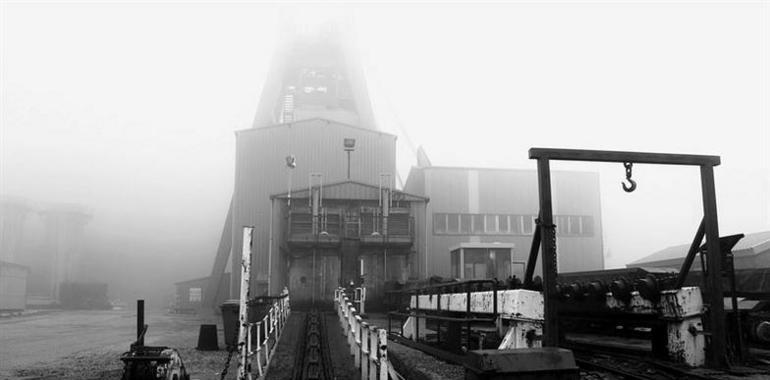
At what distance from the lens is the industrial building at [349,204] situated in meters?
28.7

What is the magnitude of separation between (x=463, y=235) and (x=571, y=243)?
725 centimetres

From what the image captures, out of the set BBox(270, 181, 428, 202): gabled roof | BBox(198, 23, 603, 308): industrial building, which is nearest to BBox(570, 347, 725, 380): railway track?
BBox(198, 23, 603, 308): industrial building

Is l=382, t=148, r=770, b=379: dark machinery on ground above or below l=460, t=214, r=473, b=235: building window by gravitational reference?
below

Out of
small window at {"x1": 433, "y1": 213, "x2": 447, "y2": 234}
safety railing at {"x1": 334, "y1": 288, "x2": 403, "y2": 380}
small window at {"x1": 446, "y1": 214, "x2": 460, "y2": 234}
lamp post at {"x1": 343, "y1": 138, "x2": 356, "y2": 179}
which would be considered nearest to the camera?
safety railing at {"x1": 334, "y1": 288, "x2": 403, "y2": 380}

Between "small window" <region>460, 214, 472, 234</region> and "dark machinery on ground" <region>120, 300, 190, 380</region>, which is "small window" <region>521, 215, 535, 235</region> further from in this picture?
"dark machinery on ground" <region>120, 300, 190, 380</region>

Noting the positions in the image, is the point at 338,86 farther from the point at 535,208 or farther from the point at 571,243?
the point at 571,243

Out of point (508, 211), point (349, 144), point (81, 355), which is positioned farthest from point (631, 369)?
point (508, 211)

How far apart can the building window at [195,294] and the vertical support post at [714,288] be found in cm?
4770

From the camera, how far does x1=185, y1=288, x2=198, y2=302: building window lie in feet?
166

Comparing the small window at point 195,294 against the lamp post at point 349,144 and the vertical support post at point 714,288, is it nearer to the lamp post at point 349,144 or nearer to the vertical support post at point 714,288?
the lamp post at point 349,144

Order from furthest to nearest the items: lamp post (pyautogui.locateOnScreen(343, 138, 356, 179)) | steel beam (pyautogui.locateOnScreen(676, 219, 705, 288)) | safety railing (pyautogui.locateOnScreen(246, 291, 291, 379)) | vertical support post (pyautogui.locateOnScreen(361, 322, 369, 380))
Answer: lamp post (pyautogui.locateOnScreen(343, 138, 356, 179))
safety railing (pyautogui.locateOnScreen(246, 291, 291, 379))
vertical support post (pyautogui.locateOnScreen(361, 322, 369, 380))
steel beam (pyautogui.locateOnScreen(676, 219, 705, 288))

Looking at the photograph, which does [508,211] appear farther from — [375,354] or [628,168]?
[375,354]

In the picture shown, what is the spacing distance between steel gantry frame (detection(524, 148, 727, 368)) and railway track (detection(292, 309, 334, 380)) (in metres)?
4.19

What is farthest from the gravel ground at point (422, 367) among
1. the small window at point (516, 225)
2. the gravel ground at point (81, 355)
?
the small window at point (516, 225)
